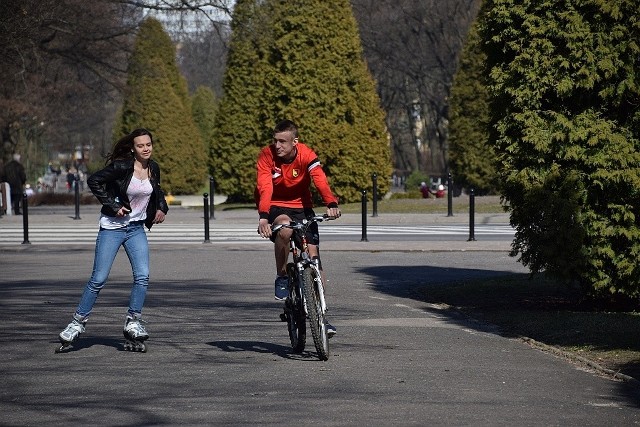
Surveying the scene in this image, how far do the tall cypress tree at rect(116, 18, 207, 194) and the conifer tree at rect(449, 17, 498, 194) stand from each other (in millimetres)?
18194

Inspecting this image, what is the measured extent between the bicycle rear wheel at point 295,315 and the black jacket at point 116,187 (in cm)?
113

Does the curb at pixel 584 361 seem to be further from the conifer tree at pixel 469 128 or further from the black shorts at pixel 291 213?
the conifer tree at pixel 469 128

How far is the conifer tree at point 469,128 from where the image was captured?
154 ft

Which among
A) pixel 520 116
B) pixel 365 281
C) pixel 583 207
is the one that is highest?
pixel 520 116

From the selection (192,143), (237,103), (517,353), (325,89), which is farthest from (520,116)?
(192,143)

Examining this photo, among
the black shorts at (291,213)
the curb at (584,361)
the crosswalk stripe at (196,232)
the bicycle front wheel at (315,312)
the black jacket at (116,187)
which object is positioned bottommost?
the crosswalk stripe at (196,232)

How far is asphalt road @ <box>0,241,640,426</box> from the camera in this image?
25.7 ft

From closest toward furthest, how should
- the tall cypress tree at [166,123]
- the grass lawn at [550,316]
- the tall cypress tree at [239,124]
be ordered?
the grass lawn at [550,316], the tall cypress tree at [239,124], the tall cypress tree at [166,123]

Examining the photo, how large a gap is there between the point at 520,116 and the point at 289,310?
12.2 feet

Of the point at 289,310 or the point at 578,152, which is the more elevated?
the point at 578,152

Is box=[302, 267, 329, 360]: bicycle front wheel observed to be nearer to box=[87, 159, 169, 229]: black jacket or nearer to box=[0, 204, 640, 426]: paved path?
box=[0, 204, 640, 426]: paved path

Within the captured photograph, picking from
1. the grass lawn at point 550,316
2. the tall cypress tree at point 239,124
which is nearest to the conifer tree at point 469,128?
the tall cypress tree at point 239,124

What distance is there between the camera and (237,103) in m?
51.2

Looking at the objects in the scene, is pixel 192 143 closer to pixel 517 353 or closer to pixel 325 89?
pixel 325 89
